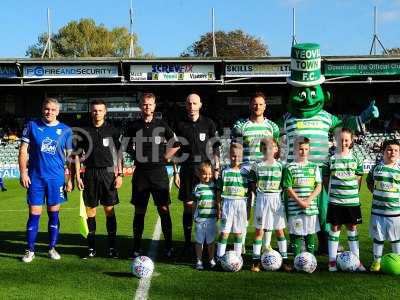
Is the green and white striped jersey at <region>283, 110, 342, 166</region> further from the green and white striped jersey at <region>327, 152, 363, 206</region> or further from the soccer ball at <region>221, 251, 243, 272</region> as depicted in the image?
the soccer ball at <region>221, 251, 243, 272</region>

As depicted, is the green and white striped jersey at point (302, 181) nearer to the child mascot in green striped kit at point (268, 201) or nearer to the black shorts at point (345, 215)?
the child mascot in green striped kit at point (268, 201)

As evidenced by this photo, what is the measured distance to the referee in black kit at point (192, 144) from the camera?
21.2 ft

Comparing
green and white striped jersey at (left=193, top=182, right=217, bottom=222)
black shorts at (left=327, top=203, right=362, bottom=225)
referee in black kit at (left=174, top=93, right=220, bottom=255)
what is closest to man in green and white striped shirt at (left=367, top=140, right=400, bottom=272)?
black shorts at (left=327, top=203, right=362, bottom=225)

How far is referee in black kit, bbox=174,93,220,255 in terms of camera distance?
6449mm

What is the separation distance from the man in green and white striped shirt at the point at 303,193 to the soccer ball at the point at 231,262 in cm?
71

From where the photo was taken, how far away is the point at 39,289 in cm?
515

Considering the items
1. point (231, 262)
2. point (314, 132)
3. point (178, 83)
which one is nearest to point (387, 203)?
point (314, 132)

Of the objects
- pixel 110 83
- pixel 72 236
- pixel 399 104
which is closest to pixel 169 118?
pixel 110 83

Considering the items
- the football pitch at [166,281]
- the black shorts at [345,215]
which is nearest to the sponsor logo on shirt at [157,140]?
the football pitch at [166,281]

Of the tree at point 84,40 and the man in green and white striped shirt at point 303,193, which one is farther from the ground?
the tree at point 84,40

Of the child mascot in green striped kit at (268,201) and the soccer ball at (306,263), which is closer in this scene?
the soccer ball at (306,263)

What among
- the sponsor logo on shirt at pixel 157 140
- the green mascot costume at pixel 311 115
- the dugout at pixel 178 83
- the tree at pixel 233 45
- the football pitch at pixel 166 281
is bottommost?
A: the football pitch at pixel 166 281

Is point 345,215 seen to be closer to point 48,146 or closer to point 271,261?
point 271,261

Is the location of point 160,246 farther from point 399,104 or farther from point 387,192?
point 399,104
